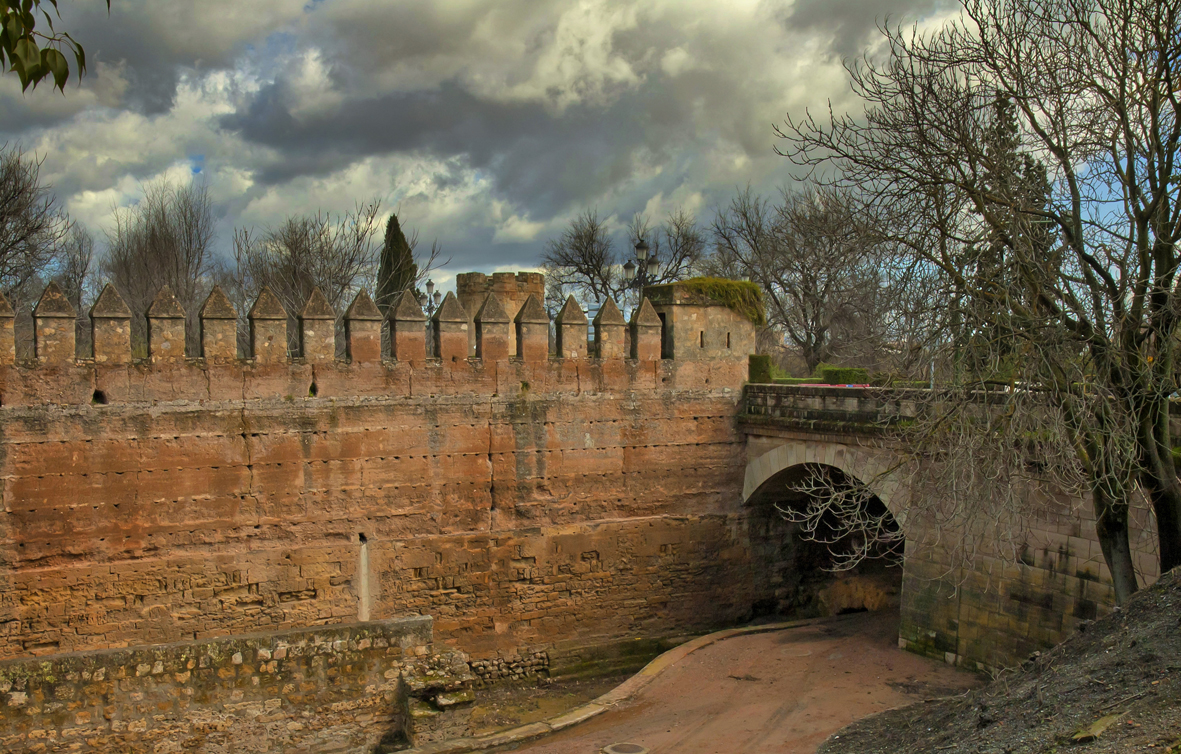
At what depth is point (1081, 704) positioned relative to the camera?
5684 mm

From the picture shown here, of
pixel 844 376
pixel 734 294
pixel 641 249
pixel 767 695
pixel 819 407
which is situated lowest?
pixel 767 695

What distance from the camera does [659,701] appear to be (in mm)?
11070

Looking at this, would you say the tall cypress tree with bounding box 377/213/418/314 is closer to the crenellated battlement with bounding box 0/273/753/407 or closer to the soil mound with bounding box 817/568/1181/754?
the crenellated battlement with bounding box 0/273/753/407

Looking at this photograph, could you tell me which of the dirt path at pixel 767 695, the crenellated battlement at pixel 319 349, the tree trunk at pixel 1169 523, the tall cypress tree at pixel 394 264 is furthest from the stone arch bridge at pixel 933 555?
the tall cypress tree at pixel 394 264

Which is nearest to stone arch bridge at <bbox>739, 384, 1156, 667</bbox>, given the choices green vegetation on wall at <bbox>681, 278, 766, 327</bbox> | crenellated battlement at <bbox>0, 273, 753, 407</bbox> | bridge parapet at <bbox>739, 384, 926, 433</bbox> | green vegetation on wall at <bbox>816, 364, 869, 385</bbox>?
bridge parapet at <bbox>739, 384, 926, 433</bbox>

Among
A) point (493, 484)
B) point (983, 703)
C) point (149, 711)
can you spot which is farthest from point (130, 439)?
point (983, 703)

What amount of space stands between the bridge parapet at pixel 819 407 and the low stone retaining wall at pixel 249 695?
20.0 feet

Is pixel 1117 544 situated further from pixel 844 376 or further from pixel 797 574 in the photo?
pixel 844 376

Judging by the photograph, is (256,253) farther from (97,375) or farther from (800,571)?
(800,571)

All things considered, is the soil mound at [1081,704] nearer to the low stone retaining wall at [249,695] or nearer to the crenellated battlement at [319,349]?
the low stone retaining wall at [249,695]

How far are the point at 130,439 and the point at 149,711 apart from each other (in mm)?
3398

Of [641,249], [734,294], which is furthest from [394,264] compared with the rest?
[734,294]

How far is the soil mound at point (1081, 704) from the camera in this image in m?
5.08

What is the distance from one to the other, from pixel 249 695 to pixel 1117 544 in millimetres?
8904
